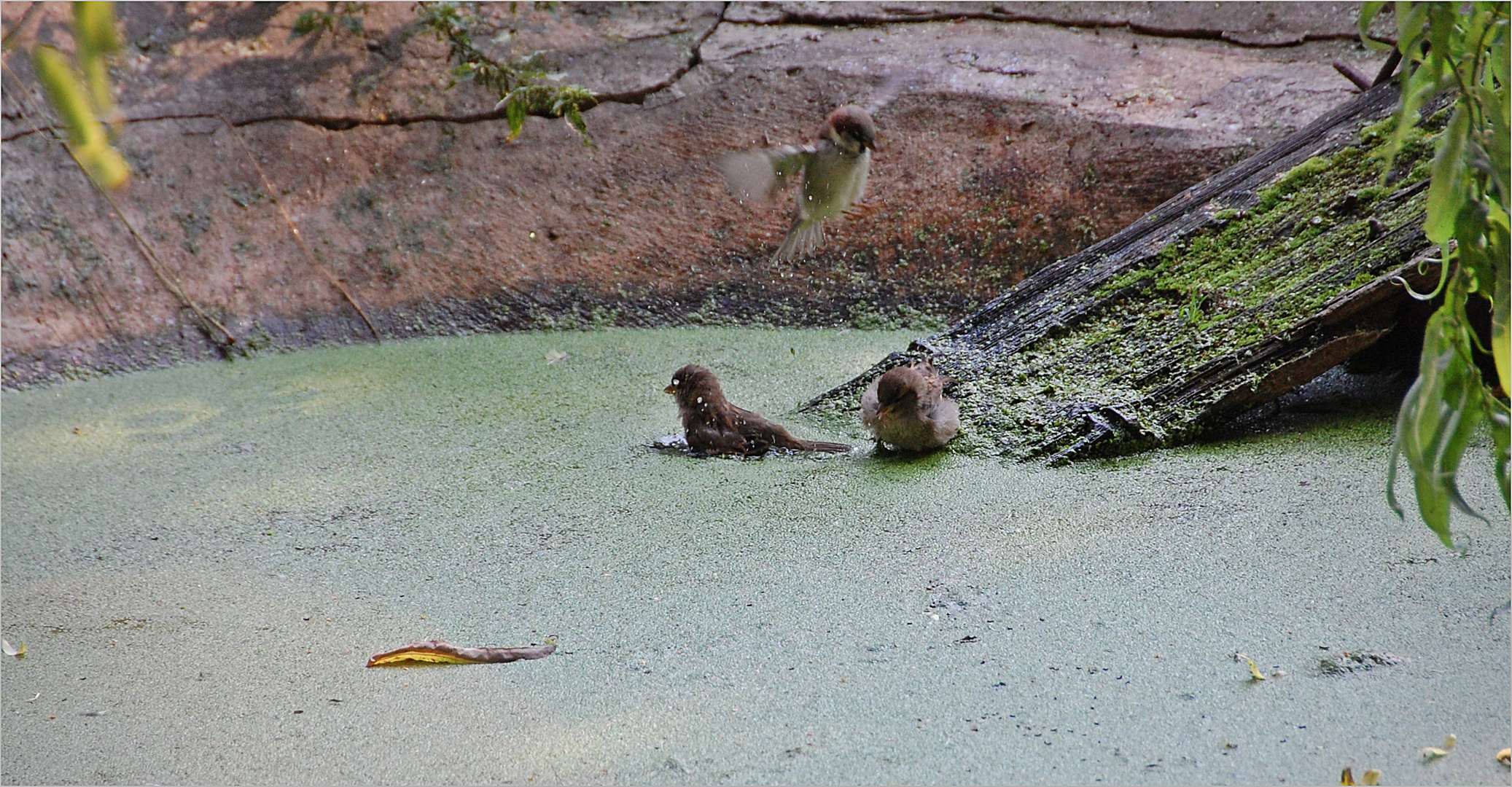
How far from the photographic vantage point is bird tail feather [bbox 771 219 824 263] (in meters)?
4.07

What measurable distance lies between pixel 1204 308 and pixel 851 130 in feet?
4.08

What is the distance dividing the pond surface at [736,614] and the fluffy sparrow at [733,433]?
7 centimetres

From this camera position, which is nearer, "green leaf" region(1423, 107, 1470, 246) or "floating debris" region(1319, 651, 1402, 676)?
"green leaf" region(1423, 107, 1470, 246)

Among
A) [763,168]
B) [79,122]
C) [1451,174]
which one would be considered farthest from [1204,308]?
[79,122]

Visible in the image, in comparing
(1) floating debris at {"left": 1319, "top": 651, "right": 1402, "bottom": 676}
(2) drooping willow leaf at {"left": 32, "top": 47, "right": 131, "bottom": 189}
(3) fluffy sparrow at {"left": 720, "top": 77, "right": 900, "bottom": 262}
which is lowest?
(1) floating debris at {"left": 1319, "top": 651, "right": 1402, "bottom": 676}

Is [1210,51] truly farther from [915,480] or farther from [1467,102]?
[1467,102]

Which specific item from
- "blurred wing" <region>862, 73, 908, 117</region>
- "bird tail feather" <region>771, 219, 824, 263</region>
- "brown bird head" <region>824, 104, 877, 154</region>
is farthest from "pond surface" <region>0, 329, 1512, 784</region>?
"blurred wing" <region>862, 73, 908, 117</region>

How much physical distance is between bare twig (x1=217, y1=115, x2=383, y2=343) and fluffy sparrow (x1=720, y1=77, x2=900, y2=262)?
1992mm

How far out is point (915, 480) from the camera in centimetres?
305

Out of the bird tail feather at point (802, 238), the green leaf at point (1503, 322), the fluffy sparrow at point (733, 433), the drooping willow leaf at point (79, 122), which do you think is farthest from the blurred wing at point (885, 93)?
the drooping willow leaf at point (79, 122)

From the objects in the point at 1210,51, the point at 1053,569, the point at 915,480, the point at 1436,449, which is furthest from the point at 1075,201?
the point at 1436,449

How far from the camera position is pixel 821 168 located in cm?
371

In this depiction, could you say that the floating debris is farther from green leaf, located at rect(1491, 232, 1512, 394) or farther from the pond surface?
green leaf, located at rect(1491, 232, 1512, 394)

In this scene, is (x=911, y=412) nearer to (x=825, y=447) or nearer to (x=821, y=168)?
(x=825, y=447)
